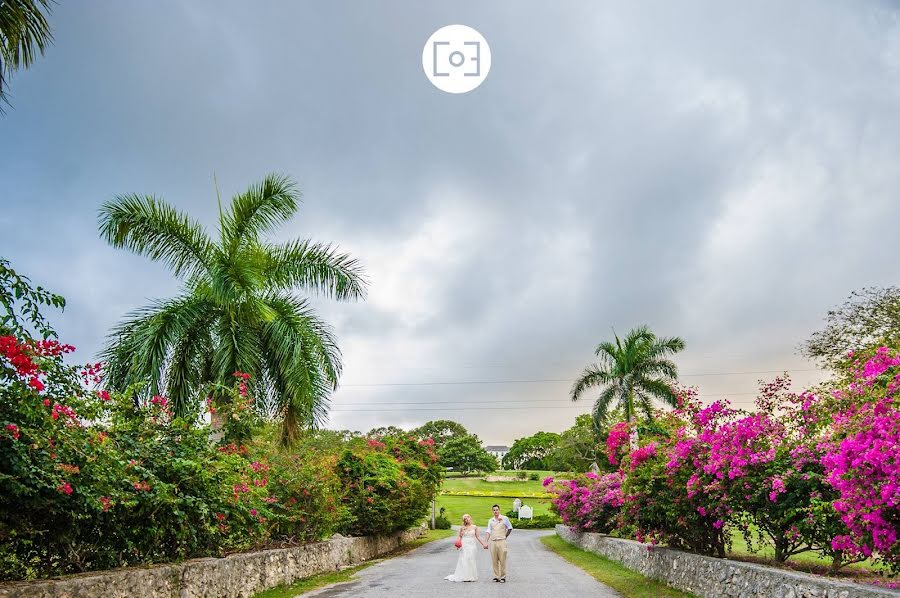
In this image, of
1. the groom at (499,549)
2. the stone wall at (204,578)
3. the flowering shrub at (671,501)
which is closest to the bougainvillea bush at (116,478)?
the stone wall at (204,578)

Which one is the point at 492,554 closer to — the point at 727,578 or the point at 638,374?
the point at 727,578

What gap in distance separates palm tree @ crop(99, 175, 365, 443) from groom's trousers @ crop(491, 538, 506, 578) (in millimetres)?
6074

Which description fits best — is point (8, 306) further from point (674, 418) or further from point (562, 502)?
point (562, 502)

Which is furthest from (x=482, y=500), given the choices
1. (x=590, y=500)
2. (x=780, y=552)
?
(x=780, y=552)

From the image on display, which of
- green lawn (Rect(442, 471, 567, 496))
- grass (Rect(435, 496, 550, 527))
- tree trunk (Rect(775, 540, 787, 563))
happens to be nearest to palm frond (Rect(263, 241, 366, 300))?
tree trunk (Rect(775, 540, 787, 563))

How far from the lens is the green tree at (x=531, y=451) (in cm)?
12511

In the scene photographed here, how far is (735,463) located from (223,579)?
332 inches

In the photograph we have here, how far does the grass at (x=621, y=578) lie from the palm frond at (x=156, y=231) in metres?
12.6

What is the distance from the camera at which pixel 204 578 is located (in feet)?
34.8

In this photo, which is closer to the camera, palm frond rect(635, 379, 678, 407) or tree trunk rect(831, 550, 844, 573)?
tree trunk rect(831, 550, 844, 573)

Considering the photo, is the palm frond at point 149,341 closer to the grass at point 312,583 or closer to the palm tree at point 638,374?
the grass at point 312,583

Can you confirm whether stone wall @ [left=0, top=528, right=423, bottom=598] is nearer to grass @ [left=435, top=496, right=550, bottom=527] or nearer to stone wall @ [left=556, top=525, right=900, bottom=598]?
stone wall @ [left=556, top=525, right=900, bottom=598]

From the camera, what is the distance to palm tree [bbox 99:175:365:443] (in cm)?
1731

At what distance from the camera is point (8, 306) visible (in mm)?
6781
